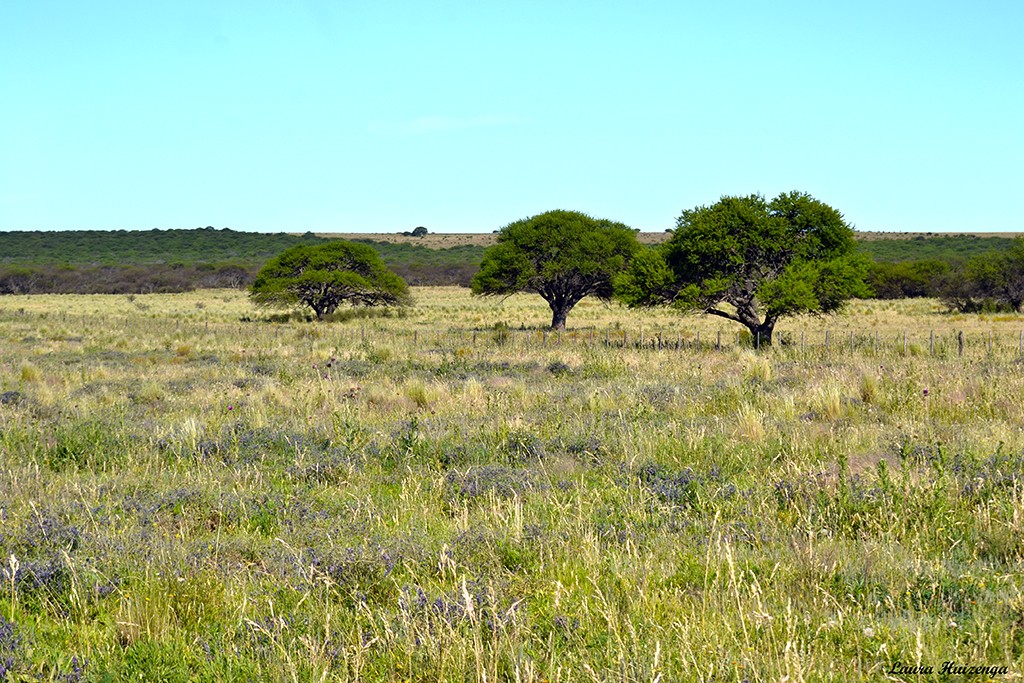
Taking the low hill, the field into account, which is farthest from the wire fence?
the low hill

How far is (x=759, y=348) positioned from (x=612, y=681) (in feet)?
79.2

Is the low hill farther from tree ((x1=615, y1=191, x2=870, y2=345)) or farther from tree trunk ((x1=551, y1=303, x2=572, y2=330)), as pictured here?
tree ((x1=615, y1=191, x2=870, y2=345))

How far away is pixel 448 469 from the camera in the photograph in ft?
28.3

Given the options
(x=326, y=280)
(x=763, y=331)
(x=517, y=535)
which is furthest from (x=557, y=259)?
(x=517, y=535)

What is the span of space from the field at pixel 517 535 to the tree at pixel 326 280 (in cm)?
3530

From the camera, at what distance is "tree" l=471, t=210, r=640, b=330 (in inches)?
1599

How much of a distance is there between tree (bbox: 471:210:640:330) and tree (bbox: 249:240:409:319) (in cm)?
1093

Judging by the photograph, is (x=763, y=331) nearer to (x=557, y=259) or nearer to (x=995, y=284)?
(x=557, y=259)

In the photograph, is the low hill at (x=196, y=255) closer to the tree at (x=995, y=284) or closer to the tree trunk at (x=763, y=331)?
the tree at (x=995, y=284)

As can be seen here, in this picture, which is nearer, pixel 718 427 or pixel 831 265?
pixel 718 427

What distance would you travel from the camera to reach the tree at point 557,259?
133 feet

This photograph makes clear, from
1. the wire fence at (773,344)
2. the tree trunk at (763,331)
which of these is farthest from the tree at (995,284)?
the tree trunk at (763,331)

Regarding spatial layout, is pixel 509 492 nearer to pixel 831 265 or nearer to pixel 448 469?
pixel 448 469

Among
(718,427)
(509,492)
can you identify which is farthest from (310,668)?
(718,427)
